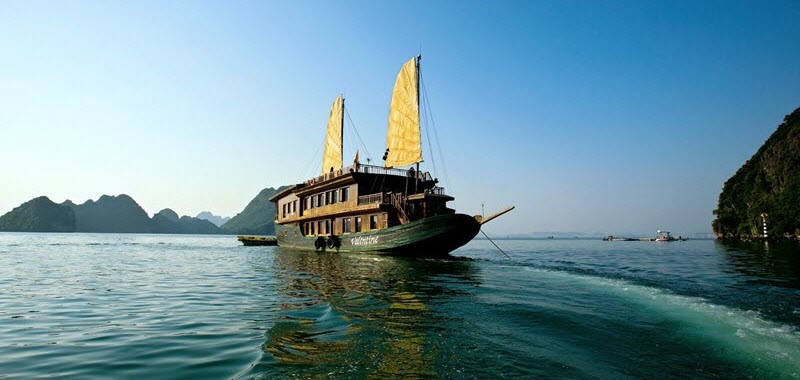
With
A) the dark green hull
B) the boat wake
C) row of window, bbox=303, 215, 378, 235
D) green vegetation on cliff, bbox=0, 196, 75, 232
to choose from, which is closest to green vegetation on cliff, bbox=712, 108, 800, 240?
the dark green hull

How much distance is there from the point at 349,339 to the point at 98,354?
3.56 metres

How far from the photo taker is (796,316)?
8.77 metres

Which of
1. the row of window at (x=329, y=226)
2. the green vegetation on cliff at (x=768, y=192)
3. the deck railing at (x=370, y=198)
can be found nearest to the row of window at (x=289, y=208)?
the row of window at (x=329, y=226)

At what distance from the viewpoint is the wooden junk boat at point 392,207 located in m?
23.4

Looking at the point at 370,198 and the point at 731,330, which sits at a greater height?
the point at 370,198

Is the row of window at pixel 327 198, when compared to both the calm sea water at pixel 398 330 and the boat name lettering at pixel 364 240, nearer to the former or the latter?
the boat name lettering at pixel 364 240

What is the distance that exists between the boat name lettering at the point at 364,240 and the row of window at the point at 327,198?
334 centimetres

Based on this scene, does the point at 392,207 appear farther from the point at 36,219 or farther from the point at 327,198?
the point at 36,219

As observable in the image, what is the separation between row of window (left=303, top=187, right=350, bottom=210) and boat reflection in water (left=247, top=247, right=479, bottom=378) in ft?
51.1

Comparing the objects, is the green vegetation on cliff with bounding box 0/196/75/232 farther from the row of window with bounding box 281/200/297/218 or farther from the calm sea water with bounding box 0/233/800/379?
the calm sea water with bounding box 0/233/800/379

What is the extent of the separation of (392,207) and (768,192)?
260 ft

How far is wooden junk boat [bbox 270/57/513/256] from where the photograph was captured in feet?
76.7

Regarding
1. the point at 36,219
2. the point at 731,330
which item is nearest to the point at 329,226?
the point at 731,330

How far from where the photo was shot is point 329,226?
32531 millimetres
